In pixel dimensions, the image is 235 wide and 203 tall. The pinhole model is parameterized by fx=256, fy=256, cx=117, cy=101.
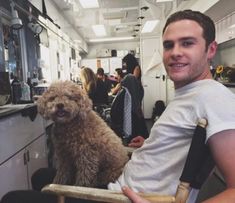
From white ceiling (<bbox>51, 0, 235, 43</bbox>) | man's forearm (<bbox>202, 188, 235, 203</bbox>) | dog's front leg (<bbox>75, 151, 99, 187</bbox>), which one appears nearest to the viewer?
man's forearm (<bbox>202, 188, 235, 203</bbox>)

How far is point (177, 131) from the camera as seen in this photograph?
2.99ft

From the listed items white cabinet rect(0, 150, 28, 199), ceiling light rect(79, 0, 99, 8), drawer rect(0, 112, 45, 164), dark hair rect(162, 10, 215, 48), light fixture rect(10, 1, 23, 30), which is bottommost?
white cabinet rect(0, 150, 28, 199)

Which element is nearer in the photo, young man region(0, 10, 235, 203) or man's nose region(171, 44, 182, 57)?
young man region(0, 10, 235, 203)

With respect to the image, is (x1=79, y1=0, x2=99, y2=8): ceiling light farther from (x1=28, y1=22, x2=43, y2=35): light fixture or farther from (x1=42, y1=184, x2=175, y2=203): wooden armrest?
(x1=42, y1=184, x2=175, y2=203): wooden armrest

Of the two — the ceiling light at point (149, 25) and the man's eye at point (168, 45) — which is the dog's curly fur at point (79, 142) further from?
Result: the ceiling light at point (149, 25)

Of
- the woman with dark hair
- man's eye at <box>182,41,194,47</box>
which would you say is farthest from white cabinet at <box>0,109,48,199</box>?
man's eye at <box>182,41,194,47</box>

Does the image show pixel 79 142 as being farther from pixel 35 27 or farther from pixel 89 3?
pixel 89 3

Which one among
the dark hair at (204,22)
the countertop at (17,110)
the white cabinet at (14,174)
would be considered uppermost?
the dark hair at (204,22)

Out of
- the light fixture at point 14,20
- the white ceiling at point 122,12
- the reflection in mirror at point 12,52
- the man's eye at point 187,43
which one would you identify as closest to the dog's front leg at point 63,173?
the man's eye at point 187,43

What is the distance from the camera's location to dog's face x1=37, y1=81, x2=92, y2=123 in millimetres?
1607

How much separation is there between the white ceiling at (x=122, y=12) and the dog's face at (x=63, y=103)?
3104 mm

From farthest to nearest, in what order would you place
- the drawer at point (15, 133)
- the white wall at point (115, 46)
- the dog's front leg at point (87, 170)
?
the white wall at point (115, 46) < the drawer at point (15, 133) < the dog's front leg at point (87, 170)

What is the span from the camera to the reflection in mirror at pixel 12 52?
286 centimetres

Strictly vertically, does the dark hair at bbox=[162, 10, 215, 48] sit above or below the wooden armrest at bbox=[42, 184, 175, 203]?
above
